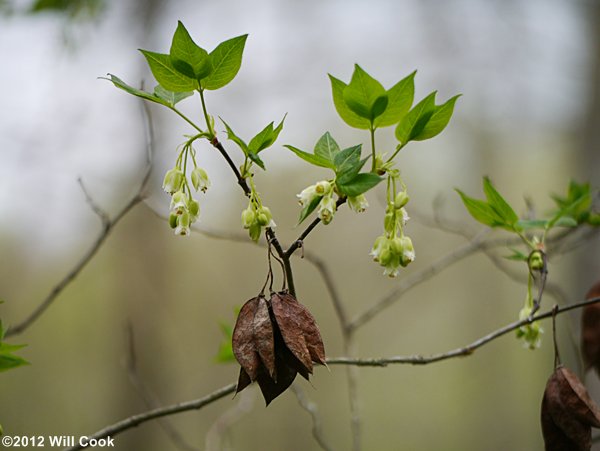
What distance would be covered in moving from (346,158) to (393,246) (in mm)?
119

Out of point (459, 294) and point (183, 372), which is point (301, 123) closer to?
point (183, 372)

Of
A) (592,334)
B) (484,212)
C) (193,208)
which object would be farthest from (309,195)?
(592,334)

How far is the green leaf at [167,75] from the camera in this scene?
1.63ft

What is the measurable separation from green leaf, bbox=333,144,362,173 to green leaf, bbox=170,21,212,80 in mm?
150

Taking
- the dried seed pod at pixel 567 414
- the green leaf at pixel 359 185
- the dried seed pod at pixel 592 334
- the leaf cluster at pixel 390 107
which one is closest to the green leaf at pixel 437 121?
the leaf cluster at pixel 390 107

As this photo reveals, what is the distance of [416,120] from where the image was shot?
1.84 feet

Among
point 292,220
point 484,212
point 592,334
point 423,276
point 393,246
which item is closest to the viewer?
point 393,246

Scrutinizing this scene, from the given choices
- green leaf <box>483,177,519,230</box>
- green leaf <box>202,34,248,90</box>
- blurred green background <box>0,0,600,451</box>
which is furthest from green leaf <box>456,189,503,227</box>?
blurred green background <box>0,0,600,451</box>

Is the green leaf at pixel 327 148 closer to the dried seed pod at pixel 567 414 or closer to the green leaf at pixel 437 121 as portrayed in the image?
the green leaf at pixel 437 121

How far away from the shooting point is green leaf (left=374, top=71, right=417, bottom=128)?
55 cm

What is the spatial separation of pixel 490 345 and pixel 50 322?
12.2 feet

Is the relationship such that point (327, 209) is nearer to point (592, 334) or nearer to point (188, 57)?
point (188, 57)

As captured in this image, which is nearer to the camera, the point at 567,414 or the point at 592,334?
the point at 567,414

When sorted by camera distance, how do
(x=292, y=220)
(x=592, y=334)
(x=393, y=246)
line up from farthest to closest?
(x=292, y=220)
(x=592, y=334)
(x=393, y=246)
